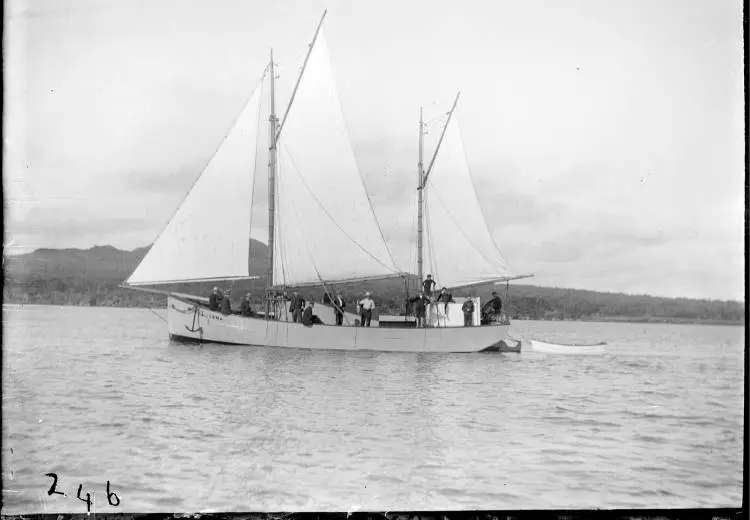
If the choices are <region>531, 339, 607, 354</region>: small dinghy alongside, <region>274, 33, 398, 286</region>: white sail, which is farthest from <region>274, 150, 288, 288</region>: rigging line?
<region>531, 339, 607, 354</region>: small dinghy alongside

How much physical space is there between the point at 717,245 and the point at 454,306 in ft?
24.6

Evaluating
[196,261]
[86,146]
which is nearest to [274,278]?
[196,261]

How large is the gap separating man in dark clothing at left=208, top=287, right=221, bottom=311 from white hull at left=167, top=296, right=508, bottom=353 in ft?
0.89

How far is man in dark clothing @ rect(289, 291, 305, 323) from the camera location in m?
13.8

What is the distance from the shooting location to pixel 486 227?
8.27m

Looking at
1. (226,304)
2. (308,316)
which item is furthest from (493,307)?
(226,304)

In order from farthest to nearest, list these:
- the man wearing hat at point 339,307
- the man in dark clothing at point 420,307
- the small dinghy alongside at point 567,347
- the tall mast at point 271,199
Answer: the man wearing hat at point 339,307, the man in dark clothing at point 420,307, the tall mast at point 271,199, the small dinghy alongside at point 567,347

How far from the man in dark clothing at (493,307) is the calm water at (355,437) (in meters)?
2.75

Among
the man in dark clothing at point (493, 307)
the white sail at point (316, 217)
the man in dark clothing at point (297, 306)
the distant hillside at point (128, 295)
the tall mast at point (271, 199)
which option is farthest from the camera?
the man in dark clothing at point (297, 306)

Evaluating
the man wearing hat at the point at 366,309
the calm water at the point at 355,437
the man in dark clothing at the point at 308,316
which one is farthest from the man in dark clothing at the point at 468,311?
the calm water at the point at 355,437

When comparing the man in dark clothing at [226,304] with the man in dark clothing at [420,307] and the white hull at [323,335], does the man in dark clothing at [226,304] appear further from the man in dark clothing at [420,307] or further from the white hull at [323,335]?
the man in dark clothing at [420,307]

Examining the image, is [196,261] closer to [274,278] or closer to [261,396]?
[274,278]

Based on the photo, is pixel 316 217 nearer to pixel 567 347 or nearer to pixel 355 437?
pixel 567 347

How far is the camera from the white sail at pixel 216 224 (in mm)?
7645
